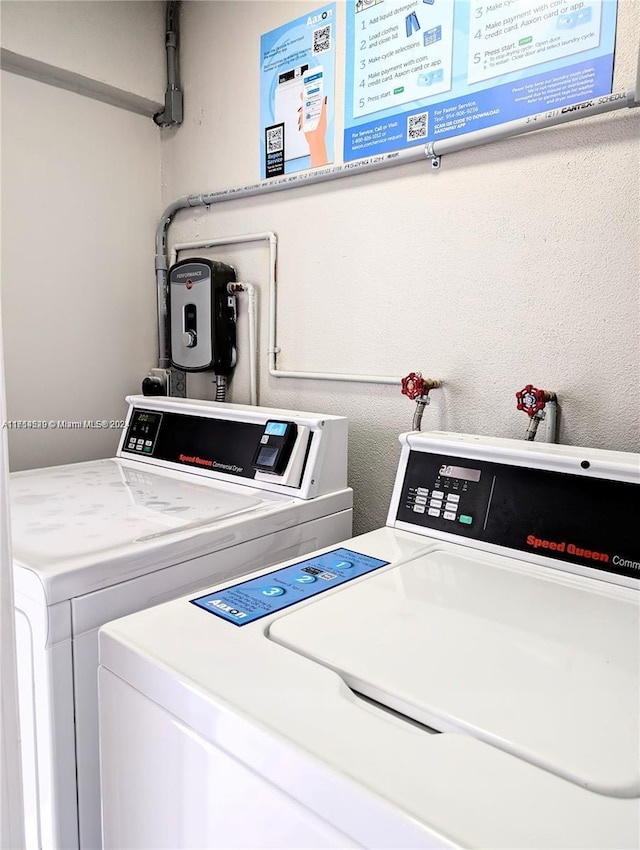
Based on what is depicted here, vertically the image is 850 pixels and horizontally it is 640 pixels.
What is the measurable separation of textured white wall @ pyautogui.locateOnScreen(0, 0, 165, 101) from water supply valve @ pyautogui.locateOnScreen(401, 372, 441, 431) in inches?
53.3

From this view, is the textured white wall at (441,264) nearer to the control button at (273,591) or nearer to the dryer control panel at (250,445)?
the dryer control panel at (250,445)

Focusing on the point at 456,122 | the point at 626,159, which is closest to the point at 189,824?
the point at 626,159

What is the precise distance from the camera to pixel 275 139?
5.72 ft

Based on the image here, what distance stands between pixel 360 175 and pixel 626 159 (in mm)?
655

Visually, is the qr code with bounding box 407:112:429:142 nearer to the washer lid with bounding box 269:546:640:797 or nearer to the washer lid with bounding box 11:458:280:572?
the washer lid with bounding box 11:458:280:572

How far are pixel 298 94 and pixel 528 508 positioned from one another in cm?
132

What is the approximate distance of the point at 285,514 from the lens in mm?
1247

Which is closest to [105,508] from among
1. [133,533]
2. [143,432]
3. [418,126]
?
[133,533]

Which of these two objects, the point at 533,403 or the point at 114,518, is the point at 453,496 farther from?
the point at 114,518

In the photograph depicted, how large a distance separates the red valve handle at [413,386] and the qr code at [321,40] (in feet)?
3.06

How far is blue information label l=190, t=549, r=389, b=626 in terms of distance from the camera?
83cm

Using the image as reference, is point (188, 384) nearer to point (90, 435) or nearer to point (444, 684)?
point (90, 435)

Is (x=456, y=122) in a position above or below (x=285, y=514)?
above

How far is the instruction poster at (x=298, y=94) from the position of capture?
5.26ft
